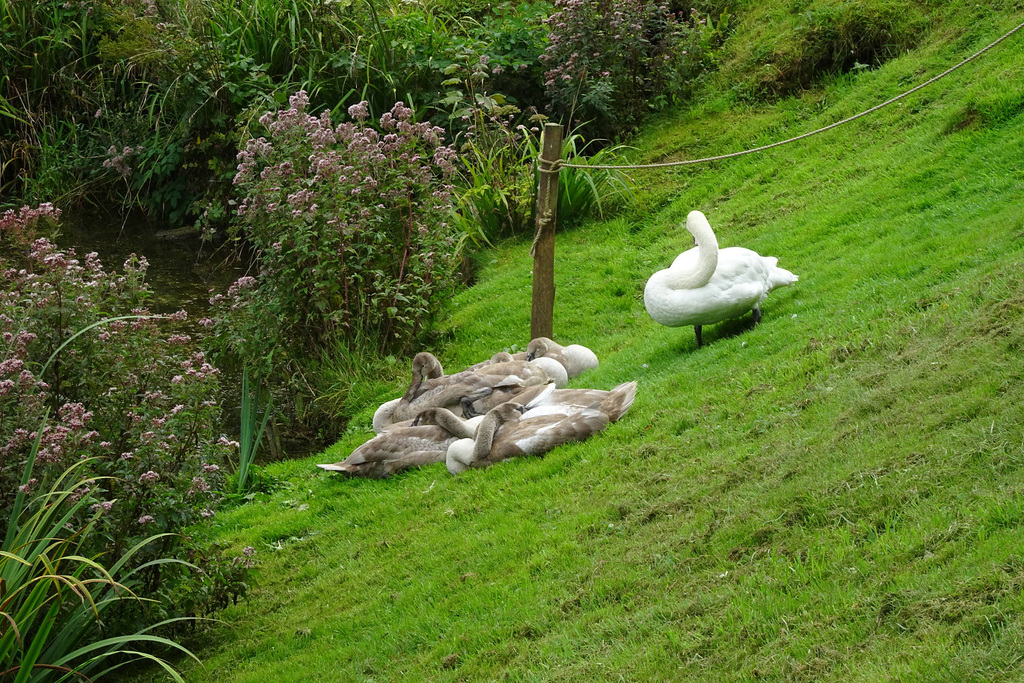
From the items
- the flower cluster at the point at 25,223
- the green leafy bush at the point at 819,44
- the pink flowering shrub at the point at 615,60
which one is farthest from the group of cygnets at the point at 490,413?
the green leafy bush at the point at 819,44

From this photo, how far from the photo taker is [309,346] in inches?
428

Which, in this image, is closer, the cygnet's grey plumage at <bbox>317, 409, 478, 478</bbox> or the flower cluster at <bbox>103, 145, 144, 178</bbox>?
the cygnet's grey plumage at <bbox>317, 409, 478, 478</bbox>

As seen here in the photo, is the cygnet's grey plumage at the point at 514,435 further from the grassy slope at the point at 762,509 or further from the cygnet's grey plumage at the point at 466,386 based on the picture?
the cygnet's grey plumage at the point at 466,386

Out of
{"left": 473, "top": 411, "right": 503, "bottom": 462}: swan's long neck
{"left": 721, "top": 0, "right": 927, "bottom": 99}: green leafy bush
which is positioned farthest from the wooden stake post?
{"left": 721, "top": 0, "right": 927, "bottom": 99}: green leafy bush

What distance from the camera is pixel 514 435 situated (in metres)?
7.86

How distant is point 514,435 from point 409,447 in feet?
3.66

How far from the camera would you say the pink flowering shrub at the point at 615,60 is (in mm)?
14867

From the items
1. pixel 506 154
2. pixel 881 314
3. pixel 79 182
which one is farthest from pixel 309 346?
pixel 79 182

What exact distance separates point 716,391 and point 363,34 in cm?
1137

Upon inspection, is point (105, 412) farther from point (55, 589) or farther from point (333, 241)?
point (333, 241)

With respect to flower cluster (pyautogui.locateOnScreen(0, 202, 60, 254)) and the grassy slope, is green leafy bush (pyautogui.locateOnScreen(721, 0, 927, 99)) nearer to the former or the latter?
the grassy slope

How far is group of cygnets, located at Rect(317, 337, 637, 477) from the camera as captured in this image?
7742mm

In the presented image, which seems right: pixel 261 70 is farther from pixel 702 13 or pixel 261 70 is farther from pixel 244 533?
pixel 244 533

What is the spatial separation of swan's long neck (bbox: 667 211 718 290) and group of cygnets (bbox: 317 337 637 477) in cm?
93
